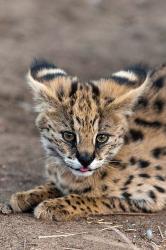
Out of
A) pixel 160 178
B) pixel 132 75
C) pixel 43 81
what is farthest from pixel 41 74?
pixel 160 178

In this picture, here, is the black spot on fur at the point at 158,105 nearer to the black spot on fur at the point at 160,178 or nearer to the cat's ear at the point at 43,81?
the black spot on fur at the point at 160,178

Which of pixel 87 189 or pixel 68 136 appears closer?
pixel 68 136

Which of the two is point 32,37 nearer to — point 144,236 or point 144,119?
point 144,119

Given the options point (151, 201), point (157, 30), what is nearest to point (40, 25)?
point (157, 30)

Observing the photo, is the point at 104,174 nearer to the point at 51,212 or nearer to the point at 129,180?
the point at 129,180

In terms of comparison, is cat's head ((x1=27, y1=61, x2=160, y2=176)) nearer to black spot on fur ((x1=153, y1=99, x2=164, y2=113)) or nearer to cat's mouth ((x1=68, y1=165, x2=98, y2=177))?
cat's mouth ((x1=68, y1=165, x2=98, y2=177))

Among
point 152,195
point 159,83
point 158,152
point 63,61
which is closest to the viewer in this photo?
point 152,195

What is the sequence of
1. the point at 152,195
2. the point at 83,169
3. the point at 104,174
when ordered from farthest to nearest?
the point at 152,195 < the point at 104,174 < the point at 83,169

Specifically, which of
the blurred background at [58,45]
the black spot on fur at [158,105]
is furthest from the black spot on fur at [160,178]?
the blurred background at [58,45]
